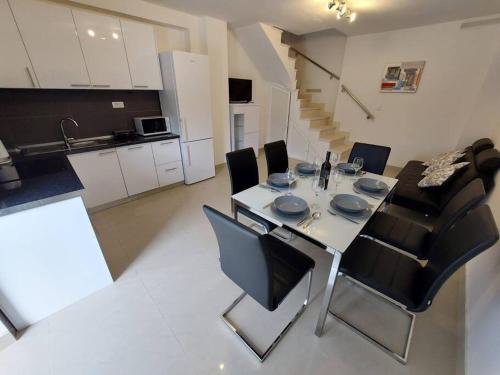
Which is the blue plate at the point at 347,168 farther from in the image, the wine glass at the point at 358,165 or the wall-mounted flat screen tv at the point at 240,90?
the wall-mounted flat screen tv at the point at 240,90

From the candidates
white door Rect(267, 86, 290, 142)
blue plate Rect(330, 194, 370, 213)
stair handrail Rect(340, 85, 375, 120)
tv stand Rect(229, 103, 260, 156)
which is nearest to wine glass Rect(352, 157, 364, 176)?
blue plate Rect(330, 194, 370, 213)

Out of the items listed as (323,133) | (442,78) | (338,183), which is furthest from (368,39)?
(338,183)

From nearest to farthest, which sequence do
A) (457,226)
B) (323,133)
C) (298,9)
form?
(457,226), (298,9), (323,133)

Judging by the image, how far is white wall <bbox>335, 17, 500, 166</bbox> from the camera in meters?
3.31

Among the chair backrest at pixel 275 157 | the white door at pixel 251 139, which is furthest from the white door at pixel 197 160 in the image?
the chair backrest at pixel 275 157

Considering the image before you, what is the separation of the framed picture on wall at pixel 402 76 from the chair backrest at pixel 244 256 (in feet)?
15.2

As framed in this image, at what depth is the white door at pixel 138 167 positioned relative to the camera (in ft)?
9.02

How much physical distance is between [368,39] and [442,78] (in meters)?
1.48

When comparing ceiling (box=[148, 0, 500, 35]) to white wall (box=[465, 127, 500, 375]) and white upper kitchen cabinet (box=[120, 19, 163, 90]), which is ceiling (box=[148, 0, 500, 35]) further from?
white wall (box=[465, 127, 500, 375])

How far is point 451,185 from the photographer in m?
2.28

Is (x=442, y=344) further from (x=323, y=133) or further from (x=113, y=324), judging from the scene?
(x=323, y=133)

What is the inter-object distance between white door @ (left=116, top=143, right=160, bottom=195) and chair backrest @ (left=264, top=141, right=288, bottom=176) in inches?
68.1

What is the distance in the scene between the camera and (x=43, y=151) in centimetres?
237

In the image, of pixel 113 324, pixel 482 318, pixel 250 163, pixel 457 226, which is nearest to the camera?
pixel 457 226
